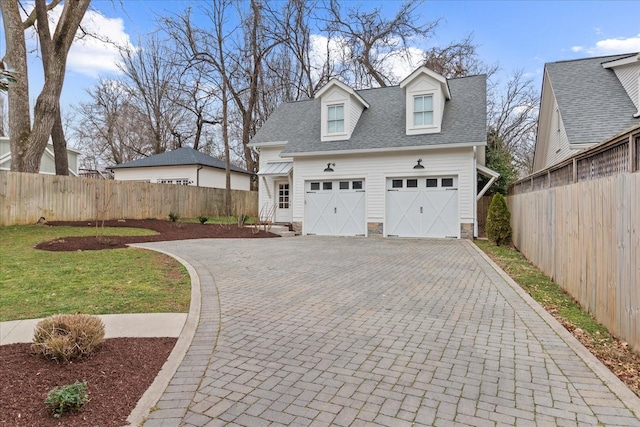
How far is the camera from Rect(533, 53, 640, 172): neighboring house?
11.9 m

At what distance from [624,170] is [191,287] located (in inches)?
249

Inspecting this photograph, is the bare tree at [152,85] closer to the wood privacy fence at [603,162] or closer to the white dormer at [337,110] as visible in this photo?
the white dormer at [337,110]

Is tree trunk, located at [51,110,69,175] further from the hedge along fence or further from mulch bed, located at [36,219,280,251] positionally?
mulch bed, located at [36,219,280,251]

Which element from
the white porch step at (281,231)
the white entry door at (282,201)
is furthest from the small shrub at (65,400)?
the white entry door at (282,201)

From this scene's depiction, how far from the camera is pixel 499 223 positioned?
12.6m

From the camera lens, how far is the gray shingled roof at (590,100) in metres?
11.9

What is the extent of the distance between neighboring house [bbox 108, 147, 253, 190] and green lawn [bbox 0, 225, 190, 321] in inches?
696

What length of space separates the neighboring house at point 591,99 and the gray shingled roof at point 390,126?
2.62 m

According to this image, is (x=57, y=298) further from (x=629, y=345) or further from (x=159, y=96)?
(x=159, y=96)

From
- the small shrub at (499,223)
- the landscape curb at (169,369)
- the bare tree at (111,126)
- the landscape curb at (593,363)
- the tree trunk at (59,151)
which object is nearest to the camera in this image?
the landscape curb at (169,369)

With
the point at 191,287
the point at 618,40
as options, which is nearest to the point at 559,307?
the point at 191,287

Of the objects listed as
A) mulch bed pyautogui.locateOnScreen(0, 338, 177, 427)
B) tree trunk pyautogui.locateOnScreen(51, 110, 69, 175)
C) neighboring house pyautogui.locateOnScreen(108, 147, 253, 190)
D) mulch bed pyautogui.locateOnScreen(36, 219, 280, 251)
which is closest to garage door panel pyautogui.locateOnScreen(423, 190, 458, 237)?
mulch bed pyautogui.locateOnScreen(36, 219, 280, 251)

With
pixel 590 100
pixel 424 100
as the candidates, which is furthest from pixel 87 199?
pixel 590 100

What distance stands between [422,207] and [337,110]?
5.69 meters
